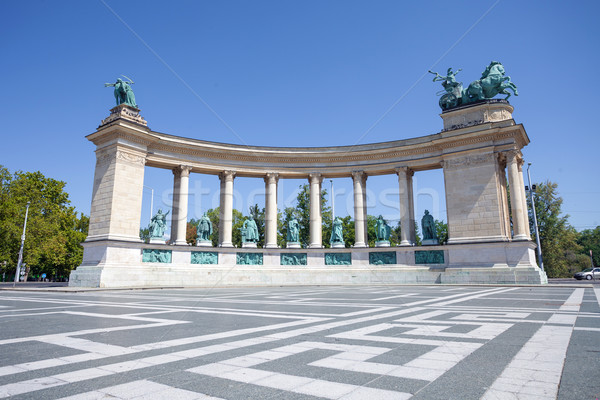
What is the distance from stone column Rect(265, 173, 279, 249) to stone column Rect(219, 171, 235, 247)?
3697 mm

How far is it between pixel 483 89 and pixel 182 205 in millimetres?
30386

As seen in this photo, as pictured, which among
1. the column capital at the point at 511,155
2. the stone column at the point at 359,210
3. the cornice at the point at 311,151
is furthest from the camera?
the stone column at the point at 359,210

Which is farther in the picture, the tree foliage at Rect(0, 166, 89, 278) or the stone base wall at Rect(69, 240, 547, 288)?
the tree foliage at Rect(0, 166, 89, 278)

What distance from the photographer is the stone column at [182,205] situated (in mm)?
37500

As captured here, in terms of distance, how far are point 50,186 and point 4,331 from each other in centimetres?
5946

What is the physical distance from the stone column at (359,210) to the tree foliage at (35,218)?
39377 millimetres

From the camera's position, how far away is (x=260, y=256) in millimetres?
39312

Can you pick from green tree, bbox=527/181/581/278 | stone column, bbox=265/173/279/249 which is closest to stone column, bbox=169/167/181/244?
stone column, bbox=265/173/279/249

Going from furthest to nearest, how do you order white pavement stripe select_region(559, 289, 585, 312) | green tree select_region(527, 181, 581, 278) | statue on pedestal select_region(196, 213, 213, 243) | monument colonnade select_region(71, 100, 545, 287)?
green tree select_region(527, 181, 581, 278)
statue on pedestal select_region(196, 213, 213, 243)
monument colonnade select_region(71, 100, 545, 287)
white pavement stripe select_region(559, 289, 585, 312)

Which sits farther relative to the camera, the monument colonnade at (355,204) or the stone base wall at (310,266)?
the monument colonnade at (355,204)

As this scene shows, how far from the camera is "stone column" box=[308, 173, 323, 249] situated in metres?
40.5

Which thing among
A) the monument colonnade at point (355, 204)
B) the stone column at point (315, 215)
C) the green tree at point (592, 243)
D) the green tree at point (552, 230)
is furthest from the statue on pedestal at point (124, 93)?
the green tree at point (592, 243)

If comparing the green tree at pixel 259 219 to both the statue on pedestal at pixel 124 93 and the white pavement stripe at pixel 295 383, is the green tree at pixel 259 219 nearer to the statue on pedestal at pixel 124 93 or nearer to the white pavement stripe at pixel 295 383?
the statue on pedestal at pixel 124 93

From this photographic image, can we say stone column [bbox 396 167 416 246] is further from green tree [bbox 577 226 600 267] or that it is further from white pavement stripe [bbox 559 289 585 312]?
green tree [bbox 577 226 600 267]
